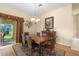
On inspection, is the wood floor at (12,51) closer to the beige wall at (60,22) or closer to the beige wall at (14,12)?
the beige wall at (60,22)

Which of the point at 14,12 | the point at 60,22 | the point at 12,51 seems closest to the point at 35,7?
the point at 14,12

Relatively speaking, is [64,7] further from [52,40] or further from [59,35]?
[52,40]

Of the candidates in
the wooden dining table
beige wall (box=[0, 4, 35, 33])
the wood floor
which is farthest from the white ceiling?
the wood floor

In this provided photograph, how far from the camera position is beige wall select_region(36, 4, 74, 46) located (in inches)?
75.4

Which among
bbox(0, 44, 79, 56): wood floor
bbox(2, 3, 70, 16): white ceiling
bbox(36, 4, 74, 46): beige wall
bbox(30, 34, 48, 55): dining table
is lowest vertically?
bbox(0, 44, 79, 56): wood floor

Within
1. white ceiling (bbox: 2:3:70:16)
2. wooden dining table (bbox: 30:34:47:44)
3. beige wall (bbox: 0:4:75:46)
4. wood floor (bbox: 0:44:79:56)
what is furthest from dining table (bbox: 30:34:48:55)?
white ceiling (bbox: 2:3:70:16)

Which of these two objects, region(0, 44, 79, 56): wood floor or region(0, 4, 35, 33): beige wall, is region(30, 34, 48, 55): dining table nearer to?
region(0, 4, 35, 33): beige wall

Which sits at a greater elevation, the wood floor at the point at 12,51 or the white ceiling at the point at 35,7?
the white ceiling at the point at 35,7

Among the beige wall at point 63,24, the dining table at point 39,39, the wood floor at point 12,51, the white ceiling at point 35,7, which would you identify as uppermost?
the white ceiling at point 35,7

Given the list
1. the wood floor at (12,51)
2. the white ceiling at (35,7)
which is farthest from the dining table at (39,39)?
the white ceiling at (35,7)

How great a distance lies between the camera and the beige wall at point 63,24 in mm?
1916

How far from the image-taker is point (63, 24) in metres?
1.96

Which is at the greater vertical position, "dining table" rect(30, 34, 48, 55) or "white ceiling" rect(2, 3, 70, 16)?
"white ceiling" rect(2, 3, 70, 16)

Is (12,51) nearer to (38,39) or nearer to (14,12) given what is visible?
(38,39)
